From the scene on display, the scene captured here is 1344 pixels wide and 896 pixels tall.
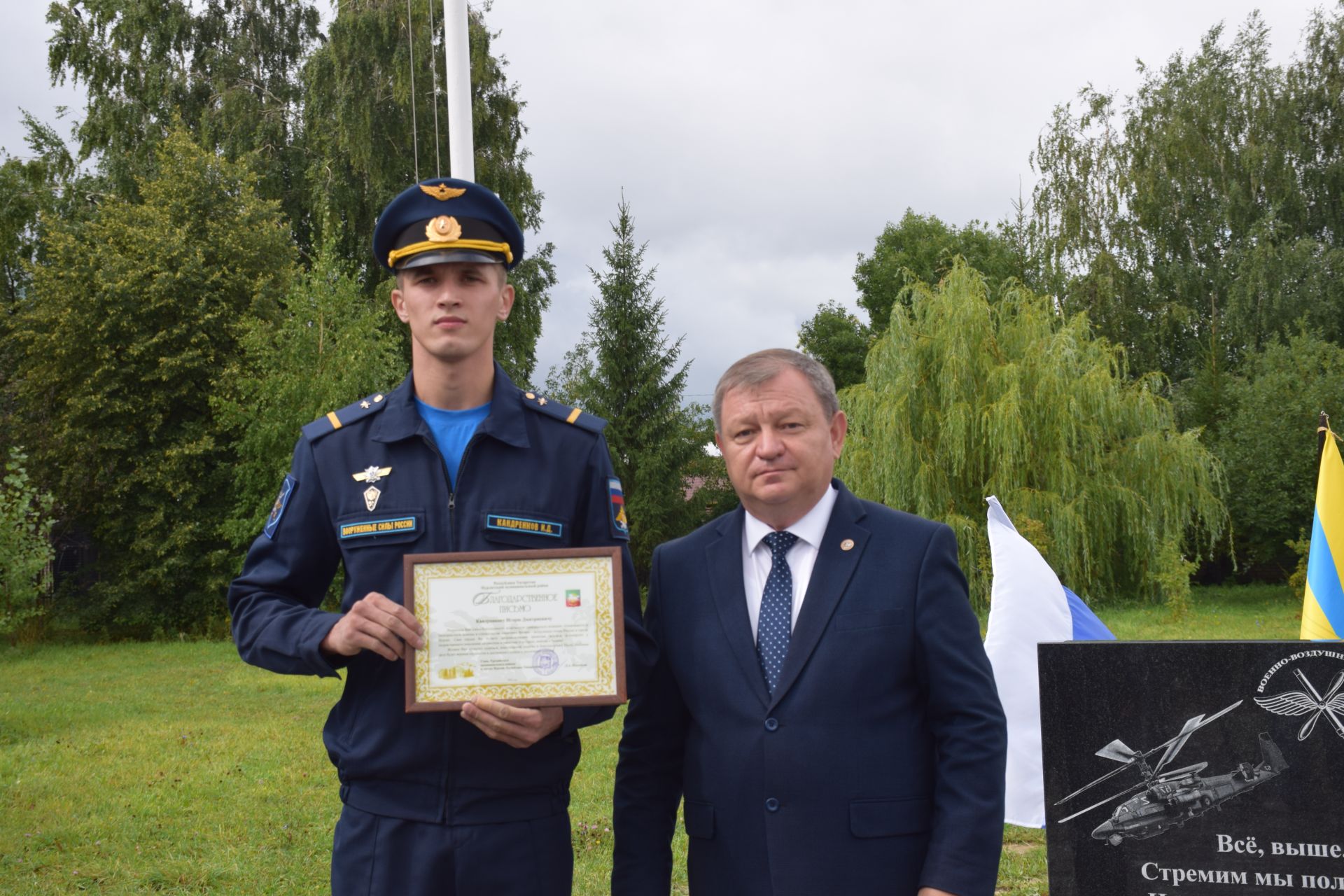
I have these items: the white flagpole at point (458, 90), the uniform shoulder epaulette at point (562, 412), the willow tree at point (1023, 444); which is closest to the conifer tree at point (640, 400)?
the willow tree at point (1023, 444)

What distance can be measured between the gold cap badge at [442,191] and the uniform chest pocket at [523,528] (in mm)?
832

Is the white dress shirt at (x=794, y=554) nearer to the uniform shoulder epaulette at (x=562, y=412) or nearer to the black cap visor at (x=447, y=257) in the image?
the uniform shoulder epaulette at (x=562, y=412)

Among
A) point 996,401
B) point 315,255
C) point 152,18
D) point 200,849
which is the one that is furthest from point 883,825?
point 152,18

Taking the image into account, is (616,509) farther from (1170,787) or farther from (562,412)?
(1170,787)

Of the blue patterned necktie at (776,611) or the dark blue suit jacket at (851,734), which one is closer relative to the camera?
the dark blue suit jacket at (851,734)

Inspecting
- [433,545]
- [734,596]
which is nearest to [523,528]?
[433,545]

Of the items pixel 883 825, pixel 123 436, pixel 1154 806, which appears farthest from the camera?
pixel 123 436

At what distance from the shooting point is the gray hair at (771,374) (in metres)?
2.62

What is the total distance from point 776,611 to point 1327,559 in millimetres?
4305

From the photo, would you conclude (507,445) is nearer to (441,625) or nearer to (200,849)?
(441,625)

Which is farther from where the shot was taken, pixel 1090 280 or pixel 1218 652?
pixel 1090 280

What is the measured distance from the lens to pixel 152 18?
27.4 m

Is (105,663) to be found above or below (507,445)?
below

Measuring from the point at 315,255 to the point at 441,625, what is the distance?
80.2ft
